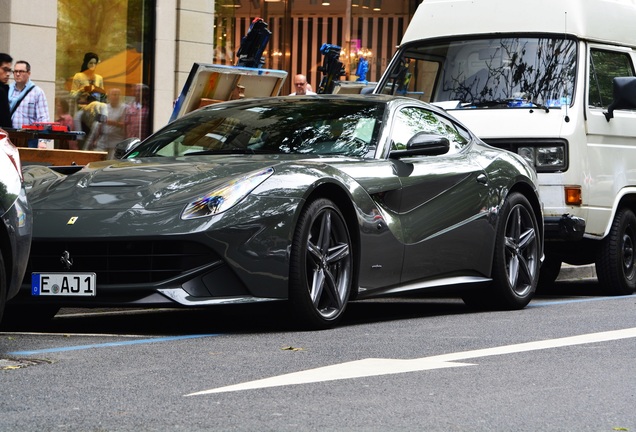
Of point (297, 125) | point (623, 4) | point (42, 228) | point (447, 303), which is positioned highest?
point (623, 4)

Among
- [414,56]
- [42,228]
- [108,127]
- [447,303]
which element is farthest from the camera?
[108,127]

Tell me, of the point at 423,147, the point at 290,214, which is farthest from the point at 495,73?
the point at 290,214

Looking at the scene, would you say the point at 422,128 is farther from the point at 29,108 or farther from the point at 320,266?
the point at 29,108

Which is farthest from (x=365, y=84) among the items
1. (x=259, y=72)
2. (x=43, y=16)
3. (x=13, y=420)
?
(x=13, y=420)

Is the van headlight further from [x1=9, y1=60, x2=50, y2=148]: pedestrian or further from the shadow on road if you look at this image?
[x1=9, y1=60, x2=50, y2=148]: pedestrian

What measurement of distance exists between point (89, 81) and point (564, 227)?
32.2 feet

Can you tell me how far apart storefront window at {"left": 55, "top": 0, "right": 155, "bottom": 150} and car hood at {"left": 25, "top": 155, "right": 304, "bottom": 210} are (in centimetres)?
1073

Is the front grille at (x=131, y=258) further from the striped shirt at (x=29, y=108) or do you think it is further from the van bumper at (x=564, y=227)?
the striped shirt at (x=29, y=108)

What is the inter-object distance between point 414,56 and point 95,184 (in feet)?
18.0

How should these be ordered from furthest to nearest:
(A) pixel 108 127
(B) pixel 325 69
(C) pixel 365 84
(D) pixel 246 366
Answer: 1. (A) pixel 108 127
2. (B) pixel 325 69
3. (C) pixel 365 84
4. (D) pixel 246 366

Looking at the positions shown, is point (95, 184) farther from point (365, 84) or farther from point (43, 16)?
point (43, 16)

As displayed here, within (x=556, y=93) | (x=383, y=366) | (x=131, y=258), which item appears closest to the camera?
(x=383, y=366)

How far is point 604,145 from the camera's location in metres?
12.1

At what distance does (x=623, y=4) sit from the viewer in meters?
13.2
